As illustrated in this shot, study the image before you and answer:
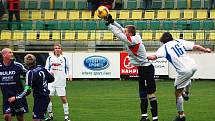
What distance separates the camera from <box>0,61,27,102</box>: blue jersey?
14039 millimetres

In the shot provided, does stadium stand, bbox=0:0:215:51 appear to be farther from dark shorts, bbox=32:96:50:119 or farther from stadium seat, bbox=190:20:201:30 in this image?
dark shorts, bbox=32:96:50:119

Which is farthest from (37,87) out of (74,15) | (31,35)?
(74,15)

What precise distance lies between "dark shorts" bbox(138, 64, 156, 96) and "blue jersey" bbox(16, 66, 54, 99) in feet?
9.70

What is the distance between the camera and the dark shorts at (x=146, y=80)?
1548 cm

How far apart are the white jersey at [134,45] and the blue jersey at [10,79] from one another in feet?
8.18

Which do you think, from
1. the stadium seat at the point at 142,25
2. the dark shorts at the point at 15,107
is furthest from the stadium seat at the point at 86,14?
the dark shorts at the point at 15,107

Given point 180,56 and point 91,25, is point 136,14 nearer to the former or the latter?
point 91,25

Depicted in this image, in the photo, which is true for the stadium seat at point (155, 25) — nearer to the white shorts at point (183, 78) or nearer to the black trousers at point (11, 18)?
the black trousers at point (11, 18)

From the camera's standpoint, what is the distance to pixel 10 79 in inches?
554

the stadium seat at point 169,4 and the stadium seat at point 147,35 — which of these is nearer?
the stadium seat at point 147,35

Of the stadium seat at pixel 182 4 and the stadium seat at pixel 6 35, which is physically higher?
the stadium seat at pixel 182 4

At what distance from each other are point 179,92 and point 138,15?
23961 millimetres

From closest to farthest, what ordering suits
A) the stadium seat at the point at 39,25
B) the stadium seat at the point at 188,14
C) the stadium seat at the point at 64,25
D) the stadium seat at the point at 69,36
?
the stadium seat at the point at 69,36, the stadium seat at the point at 188,14, the stadium seat at the point at 64,25, the stadium seat at the point at 39,25

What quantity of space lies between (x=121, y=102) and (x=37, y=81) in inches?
339
